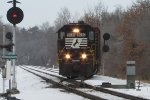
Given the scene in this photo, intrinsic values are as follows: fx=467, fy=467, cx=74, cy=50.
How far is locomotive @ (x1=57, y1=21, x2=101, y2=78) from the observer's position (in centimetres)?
2830

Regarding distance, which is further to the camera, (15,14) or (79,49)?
(79,49)

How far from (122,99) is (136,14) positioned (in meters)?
50.1

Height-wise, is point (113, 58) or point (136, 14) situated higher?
point (136, 14)

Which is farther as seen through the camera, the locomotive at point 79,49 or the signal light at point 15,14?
Result: the locomotive at point 79,49

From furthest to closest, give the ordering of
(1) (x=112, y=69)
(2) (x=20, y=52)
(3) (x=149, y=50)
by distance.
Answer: (2) (x=20, y=52)
(1) (x=112, y=69)
(3) (x=149, y=50)

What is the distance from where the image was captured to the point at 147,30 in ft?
193

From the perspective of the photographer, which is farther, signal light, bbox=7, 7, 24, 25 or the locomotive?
the locomotive

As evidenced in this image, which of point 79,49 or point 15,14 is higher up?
point 15,14

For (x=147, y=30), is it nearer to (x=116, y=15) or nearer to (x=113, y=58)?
(x=113, y=58)

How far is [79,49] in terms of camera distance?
2825 cm

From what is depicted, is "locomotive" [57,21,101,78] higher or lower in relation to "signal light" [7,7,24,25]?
lower

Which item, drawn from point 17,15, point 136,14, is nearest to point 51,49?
point 136,14

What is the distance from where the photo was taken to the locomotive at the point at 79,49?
28297 millimetres

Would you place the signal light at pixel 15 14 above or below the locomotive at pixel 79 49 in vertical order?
above
